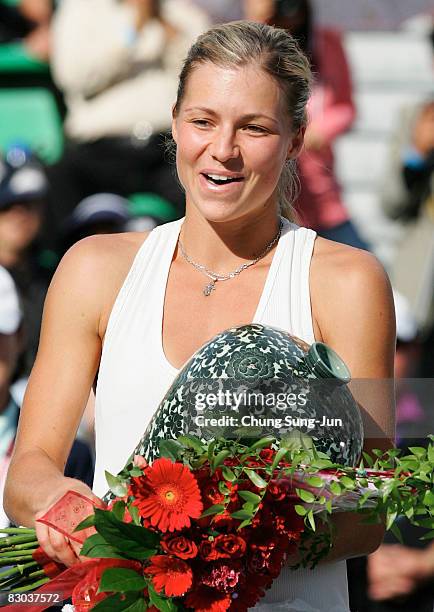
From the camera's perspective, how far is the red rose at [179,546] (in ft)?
6.58

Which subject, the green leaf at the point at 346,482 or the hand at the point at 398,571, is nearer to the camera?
the green leaf at the point at 346,482

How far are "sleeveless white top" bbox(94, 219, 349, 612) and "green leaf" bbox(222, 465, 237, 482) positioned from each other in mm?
497

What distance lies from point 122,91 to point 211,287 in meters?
3.73

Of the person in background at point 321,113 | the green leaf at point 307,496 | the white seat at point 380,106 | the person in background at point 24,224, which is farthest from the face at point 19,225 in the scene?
the green leaf at point 307,496

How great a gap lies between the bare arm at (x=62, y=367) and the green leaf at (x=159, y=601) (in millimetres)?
582

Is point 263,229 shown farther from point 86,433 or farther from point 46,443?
point 86,433

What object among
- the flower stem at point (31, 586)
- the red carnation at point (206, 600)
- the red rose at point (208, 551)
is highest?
the red rose at point (208, 551)

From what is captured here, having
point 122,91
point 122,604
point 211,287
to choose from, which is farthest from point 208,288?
point 122,91

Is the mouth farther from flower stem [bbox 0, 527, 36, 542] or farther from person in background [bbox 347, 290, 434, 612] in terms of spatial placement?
person in background [bbox 347, 290, 434, 612]

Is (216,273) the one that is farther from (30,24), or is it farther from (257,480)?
(30,24)

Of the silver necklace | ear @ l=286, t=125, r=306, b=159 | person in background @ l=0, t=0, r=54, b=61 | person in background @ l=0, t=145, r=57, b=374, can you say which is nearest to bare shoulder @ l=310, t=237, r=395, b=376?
the silver necklace

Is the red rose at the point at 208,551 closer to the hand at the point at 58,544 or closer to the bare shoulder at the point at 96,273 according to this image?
the hand at the point at 58,544

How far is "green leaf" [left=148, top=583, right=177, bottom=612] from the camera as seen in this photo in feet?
6.53

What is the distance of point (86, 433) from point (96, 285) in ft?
6.69
